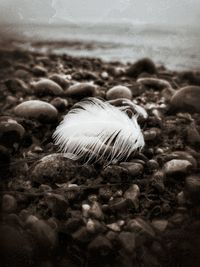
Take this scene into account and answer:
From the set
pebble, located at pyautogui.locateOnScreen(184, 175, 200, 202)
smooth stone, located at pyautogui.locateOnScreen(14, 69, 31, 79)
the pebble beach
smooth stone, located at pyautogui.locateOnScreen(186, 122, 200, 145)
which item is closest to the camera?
the pebble beach

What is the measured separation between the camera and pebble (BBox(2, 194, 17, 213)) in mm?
863

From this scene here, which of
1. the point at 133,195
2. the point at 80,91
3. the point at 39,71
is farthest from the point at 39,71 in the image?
the point at 133,195

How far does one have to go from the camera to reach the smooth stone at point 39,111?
4.06 ft

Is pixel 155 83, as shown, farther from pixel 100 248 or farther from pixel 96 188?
Answer: pixel 100 248

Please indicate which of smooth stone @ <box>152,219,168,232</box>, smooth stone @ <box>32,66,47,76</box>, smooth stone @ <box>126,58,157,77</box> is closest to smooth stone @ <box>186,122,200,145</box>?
smooth stone @ <box>152,219,168,232</box>

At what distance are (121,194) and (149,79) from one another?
0.78m

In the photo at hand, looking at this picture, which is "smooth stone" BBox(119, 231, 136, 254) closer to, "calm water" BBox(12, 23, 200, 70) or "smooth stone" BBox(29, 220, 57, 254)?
"smooth stone" BBox(29, 220, 57, 254)

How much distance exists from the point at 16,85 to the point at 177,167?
2.50ft

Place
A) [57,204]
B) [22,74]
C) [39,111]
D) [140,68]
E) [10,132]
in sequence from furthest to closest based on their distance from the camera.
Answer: [140,68] → [22,74] → [39,111] → [10,132] → [57,204]

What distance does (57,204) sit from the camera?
896 mm

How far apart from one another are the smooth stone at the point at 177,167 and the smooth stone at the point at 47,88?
0.55 m

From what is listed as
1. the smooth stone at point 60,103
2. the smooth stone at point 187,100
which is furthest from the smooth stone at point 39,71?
the smooth stone at point 187,100

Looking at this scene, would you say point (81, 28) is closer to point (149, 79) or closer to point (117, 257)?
point (149, 79)

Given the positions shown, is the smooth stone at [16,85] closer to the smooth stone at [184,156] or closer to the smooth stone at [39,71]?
the smooth stone at [39,71]
